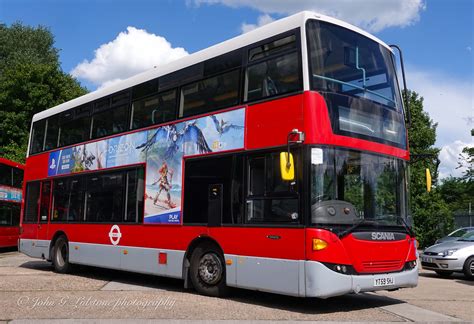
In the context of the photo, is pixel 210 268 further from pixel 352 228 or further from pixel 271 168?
pixel 352 228

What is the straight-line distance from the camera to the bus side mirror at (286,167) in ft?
24.0

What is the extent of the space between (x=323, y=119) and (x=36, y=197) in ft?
33.7

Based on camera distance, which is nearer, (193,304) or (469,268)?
(193,304)

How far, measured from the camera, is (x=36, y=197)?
14898mm

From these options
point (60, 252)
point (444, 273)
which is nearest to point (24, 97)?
point (60, 252)

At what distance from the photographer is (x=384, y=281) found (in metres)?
7.91

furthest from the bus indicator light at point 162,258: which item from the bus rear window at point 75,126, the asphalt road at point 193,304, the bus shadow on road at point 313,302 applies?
the bus rear window at point 75,126

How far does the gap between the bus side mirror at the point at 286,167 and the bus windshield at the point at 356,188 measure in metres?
0.36

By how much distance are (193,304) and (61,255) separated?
22.3 ft

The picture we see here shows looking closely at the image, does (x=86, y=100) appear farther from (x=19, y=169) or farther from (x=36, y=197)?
(x=19, y=169)

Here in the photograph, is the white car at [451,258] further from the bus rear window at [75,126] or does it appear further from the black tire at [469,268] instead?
the bus rear window at [75,126]

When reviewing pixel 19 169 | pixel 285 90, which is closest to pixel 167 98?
pixel 285 90

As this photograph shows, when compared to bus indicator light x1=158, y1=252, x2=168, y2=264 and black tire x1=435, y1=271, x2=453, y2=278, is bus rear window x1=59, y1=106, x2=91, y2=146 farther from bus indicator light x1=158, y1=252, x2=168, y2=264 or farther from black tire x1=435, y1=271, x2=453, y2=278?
black tire x1=435, y1=271, x2=453, y2=278

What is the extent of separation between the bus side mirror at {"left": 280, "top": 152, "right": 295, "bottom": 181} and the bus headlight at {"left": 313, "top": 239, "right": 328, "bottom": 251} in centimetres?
97
